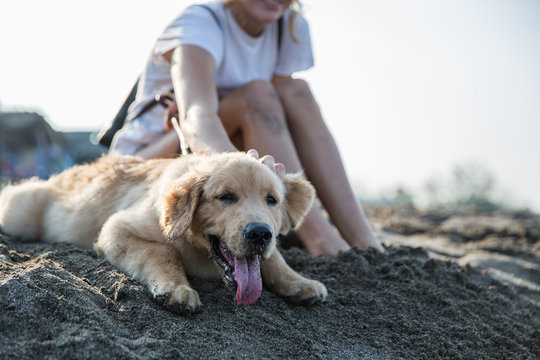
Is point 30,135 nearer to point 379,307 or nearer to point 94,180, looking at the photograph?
point 94,180

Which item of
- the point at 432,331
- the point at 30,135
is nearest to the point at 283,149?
the point at 432,331

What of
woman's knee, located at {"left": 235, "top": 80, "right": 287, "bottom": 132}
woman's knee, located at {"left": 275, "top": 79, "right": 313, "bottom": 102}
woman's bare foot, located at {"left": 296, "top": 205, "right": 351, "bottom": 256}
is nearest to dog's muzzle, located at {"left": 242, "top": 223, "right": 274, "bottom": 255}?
woman's bare foot, located at {"left": 296, "top": 205, "right": 351, "bottom": 256}

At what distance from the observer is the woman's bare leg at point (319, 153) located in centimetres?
387

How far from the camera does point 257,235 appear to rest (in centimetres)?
226

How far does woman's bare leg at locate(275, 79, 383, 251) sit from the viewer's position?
3.87 metres

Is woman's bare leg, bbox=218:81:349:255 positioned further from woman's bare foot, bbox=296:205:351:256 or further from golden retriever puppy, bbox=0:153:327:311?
golden retriever puppy, bbox=0:153:327:311

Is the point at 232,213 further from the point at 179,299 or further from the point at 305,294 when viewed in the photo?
the point at 305,294

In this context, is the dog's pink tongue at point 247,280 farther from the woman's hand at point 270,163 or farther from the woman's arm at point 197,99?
the woman's arm at point 197,99

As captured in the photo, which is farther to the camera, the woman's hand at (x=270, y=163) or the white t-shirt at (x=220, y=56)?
the white t-shirt at (x=220, y=56)

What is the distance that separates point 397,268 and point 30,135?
11545 mm

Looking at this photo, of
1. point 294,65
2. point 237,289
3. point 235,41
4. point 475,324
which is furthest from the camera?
point 294,65

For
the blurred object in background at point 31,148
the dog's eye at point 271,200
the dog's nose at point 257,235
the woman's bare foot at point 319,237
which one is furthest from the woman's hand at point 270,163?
the blurred object in background at point 31,148

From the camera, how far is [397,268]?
3.17 m

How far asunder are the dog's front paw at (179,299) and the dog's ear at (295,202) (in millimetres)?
825
